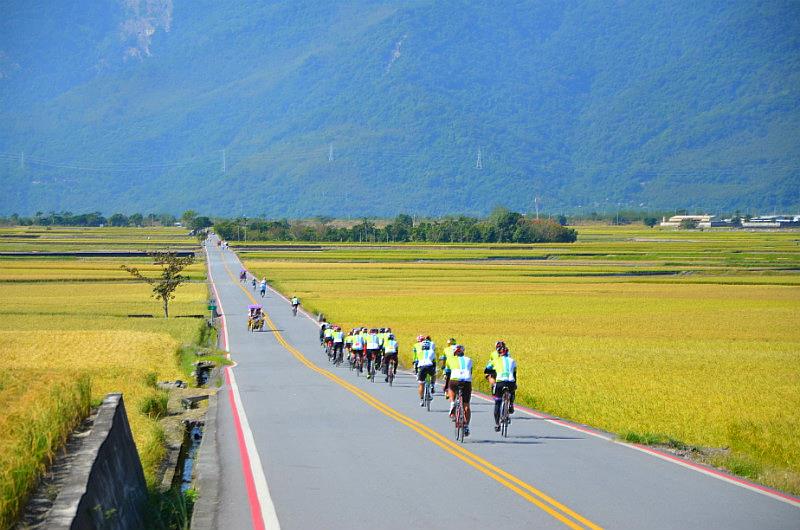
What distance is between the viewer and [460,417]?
18.6m

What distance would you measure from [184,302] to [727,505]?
2436 inches

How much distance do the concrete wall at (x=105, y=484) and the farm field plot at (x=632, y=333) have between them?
8.86 m

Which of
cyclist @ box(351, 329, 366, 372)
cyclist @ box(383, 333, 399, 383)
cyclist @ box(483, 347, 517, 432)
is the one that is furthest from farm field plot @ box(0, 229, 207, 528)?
cyclist @ box(383, 333, 399, 383)

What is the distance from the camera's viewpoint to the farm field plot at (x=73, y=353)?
12169mm

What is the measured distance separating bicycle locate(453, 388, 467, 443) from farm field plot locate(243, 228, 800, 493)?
112 inches

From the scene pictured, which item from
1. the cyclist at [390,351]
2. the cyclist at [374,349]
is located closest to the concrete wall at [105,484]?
the cyclist at [390,351]

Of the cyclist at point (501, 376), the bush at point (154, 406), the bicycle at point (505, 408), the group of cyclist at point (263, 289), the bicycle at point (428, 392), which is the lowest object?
the group of cyclist at point (263, 289)

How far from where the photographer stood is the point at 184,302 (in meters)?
72.2

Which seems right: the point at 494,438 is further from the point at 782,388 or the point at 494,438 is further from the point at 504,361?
the point at 782,388

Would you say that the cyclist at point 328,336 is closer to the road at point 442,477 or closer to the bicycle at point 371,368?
the bicycle at point 371,368

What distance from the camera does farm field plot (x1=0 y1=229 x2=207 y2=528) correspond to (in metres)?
12.2

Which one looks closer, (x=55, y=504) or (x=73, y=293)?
(x=55, y=504)

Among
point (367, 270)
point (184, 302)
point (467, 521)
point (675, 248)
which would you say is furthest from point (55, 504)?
point (675, 248)

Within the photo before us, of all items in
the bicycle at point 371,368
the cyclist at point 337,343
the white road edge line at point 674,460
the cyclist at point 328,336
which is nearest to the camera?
the white road edge line at point 674,460
